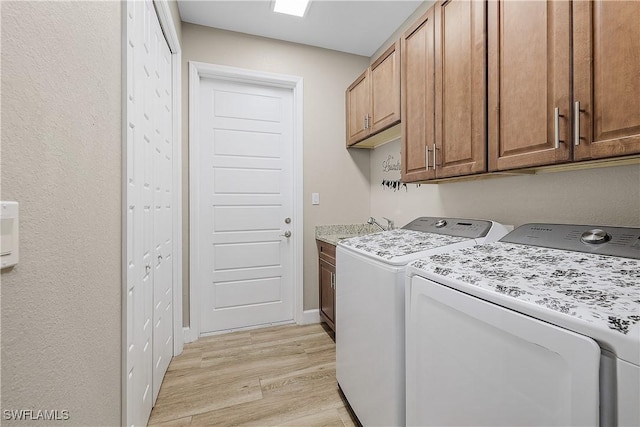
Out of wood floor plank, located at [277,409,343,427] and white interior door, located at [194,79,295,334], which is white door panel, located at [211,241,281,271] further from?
wood floor plank, located at [277,409,343,427]

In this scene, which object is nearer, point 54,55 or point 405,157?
point 54,55

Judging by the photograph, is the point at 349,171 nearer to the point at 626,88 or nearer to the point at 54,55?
the point at 626,88

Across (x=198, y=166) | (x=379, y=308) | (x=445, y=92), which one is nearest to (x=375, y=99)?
(x=445, y=92)

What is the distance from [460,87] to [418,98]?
323mm

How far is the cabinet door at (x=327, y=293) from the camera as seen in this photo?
7.63 feet

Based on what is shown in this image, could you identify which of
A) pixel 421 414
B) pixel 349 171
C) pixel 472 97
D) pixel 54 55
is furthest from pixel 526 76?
pixel 349 171

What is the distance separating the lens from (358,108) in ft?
8.18

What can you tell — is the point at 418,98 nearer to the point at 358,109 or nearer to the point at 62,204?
the point at 358,109

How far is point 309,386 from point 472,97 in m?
1.92

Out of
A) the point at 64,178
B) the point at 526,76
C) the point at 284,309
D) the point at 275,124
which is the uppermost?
the point at 275,124

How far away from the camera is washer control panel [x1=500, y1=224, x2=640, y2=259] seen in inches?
35.1

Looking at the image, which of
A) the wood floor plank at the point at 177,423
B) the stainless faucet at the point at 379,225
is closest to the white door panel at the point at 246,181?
the stainless faucet at the point at 379,225

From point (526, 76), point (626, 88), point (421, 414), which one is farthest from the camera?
point (526, 76)

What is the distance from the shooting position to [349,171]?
110 inches
